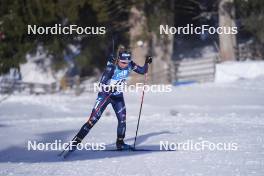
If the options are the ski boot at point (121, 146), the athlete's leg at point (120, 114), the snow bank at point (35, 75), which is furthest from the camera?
the snow bank at point (35, 75)

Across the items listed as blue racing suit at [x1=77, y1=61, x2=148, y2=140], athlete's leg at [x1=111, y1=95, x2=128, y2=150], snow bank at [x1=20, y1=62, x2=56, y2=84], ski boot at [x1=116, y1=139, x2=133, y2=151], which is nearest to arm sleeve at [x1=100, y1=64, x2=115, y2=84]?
blue racing suit at [x1=77, y1=61, x2=148, y2=140]

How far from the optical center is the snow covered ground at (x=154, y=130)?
991 cm

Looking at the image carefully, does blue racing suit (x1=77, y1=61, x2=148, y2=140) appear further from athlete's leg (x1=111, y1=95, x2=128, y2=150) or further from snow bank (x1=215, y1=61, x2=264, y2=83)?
snow bank (x1=215, y1=61, x2=264, y2=83)

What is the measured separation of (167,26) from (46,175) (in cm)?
1943

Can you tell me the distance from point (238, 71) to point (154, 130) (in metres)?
12.1

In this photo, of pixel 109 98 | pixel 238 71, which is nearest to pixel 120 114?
pixel 109 98

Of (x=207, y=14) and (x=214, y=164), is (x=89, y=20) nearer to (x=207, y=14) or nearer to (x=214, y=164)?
(x=207, y=14)

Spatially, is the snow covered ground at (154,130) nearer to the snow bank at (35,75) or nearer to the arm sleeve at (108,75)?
the arm sleeve at (108,75)

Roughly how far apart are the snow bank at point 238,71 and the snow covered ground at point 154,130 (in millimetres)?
644

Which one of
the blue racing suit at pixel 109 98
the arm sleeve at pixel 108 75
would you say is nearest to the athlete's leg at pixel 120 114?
the blue racing suit at pixel 109 98

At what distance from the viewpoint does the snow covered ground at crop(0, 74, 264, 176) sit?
991cm

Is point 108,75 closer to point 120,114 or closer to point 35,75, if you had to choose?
point 120,114

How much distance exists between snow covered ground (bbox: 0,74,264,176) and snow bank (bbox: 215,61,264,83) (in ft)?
2.11

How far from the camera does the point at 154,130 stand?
15469 mm
